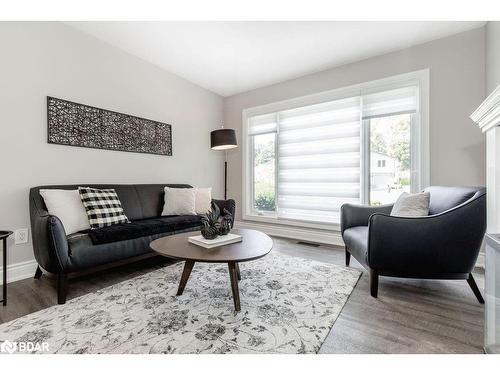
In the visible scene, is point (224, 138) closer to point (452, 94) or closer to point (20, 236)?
point (20, 236)

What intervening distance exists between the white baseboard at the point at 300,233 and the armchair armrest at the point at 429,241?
5.07 ft

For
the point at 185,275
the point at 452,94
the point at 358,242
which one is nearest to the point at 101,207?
the point at 185,275

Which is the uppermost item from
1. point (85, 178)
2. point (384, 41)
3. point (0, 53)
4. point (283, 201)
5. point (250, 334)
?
point (384, 41)

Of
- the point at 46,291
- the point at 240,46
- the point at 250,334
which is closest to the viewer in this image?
the point at 250,334

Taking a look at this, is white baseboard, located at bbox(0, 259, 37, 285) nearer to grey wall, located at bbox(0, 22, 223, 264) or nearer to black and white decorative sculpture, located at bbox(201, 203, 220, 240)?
grey wall, located at bbox(0, 22, 223, 264)

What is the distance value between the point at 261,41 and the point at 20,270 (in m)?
3.36

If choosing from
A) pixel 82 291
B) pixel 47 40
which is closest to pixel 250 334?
pixel 82 291

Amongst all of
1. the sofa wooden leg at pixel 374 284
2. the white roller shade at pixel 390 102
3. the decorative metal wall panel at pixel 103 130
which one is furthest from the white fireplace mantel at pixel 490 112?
the decorative metal wall panel at pixel 103 130

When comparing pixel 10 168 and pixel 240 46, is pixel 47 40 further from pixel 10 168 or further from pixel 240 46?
pixel 240 46

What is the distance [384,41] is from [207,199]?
2.88 meters

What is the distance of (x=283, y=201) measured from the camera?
12.8 feet

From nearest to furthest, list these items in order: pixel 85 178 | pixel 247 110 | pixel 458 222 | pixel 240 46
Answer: pixel 458 222 < pixel 85 178 < pixel 240 46 < pixel 247 110

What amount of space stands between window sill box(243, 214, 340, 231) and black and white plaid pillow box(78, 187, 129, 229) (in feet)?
7.33

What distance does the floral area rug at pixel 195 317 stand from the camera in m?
1.25
